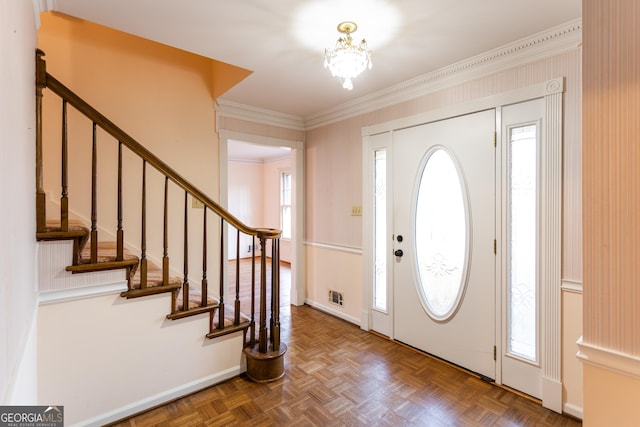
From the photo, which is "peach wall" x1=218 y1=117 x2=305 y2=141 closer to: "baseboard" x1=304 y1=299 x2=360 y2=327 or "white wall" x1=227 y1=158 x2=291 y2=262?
"baseboard" x1=304 y1=299 x2=360 y2=327

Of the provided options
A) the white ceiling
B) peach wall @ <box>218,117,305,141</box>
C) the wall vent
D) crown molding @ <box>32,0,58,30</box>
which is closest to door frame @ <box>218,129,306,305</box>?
peach wall @ <box>218,117,305,141</box>

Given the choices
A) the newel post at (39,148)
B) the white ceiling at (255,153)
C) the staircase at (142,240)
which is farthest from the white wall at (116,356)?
the white ceiling at (255,153)

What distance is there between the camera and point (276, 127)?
3.85 meters

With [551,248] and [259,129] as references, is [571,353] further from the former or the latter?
[259,129]

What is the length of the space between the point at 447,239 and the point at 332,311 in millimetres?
1787

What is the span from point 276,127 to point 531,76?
2647 millimetres

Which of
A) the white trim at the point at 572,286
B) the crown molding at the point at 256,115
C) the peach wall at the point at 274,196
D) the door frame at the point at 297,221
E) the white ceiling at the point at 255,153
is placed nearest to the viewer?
the white trim at the point at 572,286

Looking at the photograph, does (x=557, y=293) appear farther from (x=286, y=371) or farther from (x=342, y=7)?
(x=342, y=7)

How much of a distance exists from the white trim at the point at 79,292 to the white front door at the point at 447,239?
7.54 ft

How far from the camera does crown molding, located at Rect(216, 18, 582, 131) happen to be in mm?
2004

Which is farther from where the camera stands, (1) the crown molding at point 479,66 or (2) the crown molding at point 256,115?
(2) the crown molding at point 256,115

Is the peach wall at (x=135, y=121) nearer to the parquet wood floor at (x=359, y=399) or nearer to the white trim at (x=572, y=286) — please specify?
the parquet wood floor at (x=359, y=399)

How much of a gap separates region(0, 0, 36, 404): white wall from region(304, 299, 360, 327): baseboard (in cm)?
276

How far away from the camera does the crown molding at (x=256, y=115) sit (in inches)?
133
